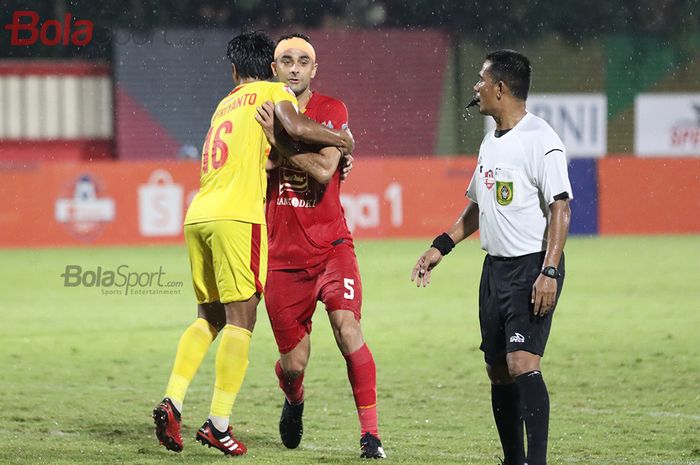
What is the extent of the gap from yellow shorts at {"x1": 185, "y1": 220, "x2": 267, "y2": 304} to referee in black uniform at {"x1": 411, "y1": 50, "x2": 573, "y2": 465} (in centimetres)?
112

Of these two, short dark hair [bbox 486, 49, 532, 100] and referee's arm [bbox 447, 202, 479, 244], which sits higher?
short dark hair [bbox 486, 49, 532, 100]

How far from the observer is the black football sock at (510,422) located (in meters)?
5.62

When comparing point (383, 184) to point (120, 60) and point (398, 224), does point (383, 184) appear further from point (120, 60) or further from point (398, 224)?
point (120, 60)

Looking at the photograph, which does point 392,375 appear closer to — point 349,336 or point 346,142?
point 349,336

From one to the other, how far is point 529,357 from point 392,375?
13.1ft

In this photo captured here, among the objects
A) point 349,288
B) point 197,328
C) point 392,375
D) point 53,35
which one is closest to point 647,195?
point 53,35

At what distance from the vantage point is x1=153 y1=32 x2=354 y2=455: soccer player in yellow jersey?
5.96 m

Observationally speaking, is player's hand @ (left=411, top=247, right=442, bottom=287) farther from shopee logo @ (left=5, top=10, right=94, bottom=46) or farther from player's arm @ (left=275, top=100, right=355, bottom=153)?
shopee logo @ (left=5, top=10, right=94, bottom=46)

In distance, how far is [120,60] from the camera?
26984 millimetres

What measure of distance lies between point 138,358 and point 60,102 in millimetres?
18222

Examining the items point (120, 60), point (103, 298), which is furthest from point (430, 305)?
point (120, 60)

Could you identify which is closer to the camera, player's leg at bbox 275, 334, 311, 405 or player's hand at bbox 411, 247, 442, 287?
player's hand at bbox 411, 247, 442, 287

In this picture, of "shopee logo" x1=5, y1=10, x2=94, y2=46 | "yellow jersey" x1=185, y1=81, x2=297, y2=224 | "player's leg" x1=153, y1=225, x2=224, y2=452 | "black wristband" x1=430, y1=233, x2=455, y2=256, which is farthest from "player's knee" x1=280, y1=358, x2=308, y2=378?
"shopee logo" x1=5, y1=10, x2=94, y2=46

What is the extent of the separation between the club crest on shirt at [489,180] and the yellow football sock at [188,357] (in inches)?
65.1
